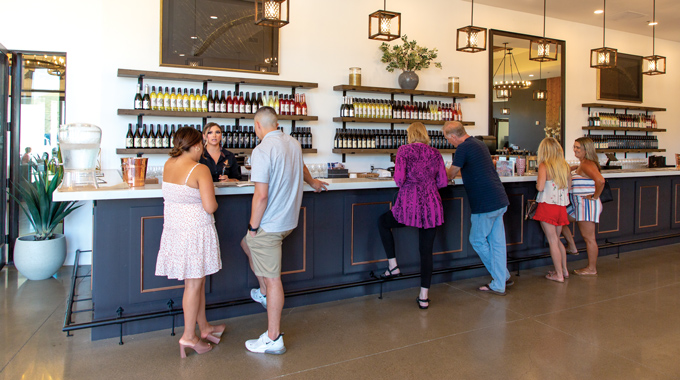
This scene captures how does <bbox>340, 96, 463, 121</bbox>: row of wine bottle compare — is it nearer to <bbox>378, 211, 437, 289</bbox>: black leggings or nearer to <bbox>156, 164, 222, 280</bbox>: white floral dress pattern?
<bbox>378, 211, 437, 289</bbox>: black leggings

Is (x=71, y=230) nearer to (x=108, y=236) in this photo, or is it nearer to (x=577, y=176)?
(x=108, y=236)

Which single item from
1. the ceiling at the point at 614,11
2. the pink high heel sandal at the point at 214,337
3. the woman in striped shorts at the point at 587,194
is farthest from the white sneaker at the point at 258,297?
the ceiling at the point at 614,11

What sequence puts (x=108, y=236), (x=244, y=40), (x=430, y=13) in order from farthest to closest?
(x=430, y=13)
(x=244, y=40)
(x=108, y=236)

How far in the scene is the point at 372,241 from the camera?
4199mm

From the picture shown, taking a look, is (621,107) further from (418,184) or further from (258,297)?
(258,297)

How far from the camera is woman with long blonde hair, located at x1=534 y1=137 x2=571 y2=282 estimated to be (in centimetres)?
445

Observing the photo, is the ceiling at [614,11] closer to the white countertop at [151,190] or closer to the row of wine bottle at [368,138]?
the row of wine bottle at [368,138]

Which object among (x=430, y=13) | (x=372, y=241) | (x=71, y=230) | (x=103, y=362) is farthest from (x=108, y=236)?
(x=430, y=13)

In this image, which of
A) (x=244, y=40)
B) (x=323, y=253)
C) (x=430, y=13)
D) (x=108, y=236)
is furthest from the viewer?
(x=430, y=13)

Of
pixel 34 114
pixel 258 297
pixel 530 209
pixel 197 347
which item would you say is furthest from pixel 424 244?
pixel 34 114

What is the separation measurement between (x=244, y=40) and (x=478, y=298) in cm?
401

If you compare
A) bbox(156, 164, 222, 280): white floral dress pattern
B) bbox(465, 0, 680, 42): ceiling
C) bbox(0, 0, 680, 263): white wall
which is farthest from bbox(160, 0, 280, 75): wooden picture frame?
bbox(465, 0, 680, 42): ceiling

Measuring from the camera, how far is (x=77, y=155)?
3361 mm

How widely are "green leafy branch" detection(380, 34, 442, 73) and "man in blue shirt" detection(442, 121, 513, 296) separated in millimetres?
2810
